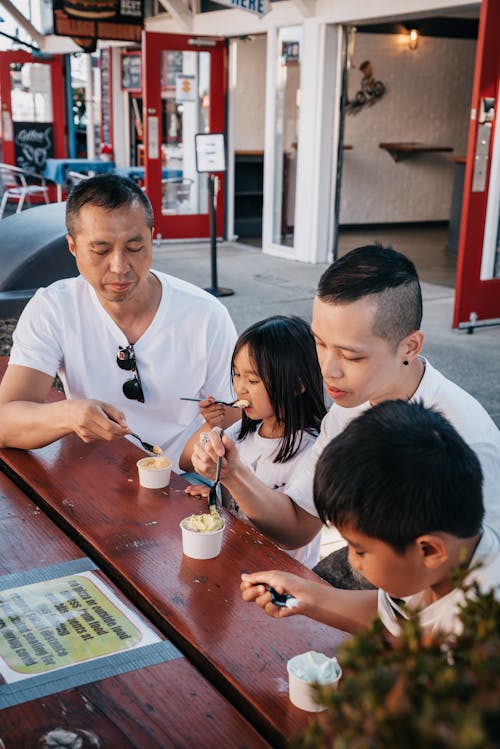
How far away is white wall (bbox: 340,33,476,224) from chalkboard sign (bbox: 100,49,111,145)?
14.2ft

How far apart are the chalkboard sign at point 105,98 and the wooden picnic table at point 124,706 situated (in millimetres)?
13414

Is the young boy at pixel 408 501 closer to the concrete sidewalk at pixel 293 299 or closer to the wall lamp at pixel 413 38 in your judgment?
the concrete sidewalk at pixel 293 299

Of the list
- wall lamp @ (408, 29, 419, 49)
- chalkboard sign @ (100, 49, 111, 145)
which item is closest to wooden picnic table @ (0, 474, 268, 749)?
wall lamp @ (408, 29, 419, 49)

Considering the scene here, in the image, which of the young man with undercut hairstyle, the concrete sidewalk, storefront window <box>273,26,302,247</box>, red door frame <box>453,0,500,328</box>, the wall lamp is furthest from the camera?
the wall lamp

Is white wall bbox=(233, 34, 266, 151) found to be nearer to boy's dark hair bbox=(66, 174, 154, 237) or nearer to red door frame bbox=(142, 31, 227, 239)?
red door frame bbox=(142, 31, 227, 239)

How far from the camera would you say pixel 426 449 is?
1072mm

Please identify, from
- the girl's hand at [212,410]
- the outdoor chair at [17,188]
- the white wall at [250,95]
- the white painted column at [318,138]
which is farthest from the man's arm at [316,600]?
the outdoor chair at [17,188]

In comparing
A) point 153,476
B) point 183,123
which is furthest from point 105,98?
point 153,476

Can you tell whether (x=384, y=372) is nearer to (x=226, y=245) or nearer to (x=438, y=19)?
(x=226, y=245)

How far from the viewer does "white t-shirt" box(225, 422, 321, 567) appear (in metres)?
2.18

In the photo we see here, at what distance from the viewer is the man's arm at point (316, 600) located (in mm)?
1303

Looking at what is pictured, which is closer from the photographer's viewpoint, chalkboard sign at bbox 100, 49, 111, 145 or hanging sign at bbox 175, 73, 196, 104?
hanging sign at bbox 175, 73, 196, 104

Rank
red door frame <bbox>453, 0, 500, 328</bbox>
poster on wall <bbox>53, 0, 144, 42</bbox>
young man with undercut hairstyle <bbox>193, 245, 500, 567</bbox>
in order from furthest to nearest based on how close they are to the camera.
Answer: poster on wall <bbox>53, 0, 144, 42</bbox> < red door frame <bbox>453, 0, 500, 328</bbox> < young man with undercut hairstyle <bbox>193, 245, 500, 567</bbox>

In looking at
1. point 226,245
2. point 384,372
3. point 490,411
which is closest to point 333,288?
point 384,372
